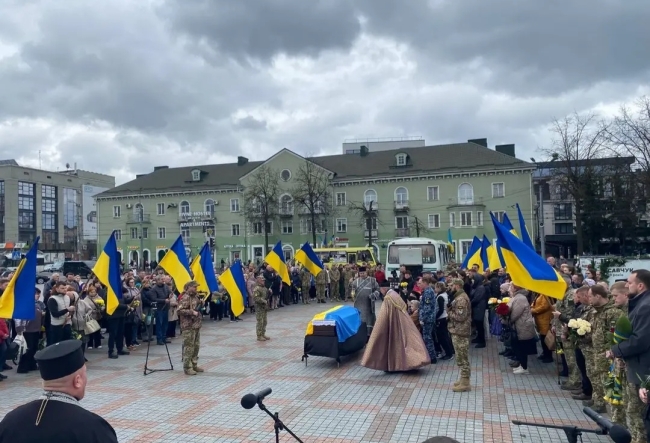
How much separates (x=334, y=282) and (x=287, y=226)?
125 ft

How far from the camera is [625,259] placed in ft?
72.6

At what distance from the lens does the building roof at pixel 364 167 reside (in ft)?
194

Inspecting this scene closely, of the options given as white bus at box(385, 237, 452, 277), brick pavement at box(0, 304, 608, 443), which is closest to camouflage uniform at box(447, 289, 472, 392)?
brick pavement at box(0, 304, 608, 443)

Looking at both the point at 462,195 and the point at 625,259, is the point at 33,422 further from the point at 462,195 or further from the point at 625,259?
the point at 462,195

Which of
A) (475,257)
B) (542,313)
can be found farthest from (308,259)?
(542,313)

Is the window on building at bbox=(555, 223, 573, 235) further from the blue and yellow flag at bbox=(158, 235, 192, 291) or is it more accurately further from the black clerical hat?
the black clerical hat

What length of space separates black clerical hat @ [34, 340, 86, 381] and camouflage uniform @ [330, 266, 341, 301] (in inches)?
980

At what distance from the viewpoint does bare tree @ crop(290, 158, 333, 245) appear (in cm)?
6209

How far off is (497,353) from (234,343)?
6887 millimetres

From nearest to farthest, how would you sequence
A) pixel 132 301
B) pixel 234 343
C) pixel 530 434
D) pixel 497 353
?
pixel 530 434 → pixel 497 353 → pixel 132 301 → pixel 234 343

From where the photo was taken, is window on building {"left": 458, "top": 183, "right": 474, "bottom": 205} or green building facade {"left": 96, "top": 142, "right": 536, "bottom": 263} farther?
window on building {"left": 458, "top": 183, "right": 474, "bottom": 205}

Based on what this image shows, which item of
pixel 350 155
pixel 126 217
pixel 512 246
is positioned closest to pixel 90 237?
pixel 126 217

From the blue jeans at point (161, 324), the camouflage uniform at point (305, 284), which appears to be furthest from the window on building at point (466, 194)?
the blue jeans at point (161, 324)

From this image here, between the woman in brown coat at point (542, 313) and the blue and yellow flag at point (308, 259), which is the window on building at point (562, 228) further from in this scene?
the woman in brown coat at point (542, 313)
